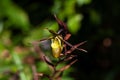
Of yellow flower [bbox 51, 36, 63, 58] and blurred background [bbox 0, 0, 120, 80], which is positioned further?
blurred background [bbox 0, 0, 120, 80]

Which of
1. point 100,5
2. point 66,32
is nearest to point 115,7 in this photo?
point 100,5

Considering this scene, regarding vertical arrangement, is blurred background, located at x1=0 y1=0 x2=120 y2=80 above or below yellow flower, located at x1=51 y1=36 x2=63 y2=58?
below

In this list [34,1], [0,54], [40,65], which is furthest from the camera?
[34,1]

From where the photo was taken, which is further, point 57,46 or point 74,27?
point 74,27

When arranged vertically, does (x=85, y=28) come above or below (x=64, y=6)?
below

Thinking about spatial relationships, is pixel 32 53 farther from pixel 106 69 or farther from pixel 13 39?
pixel 106 69

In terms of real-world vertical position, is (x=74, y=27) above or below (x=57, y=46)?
below

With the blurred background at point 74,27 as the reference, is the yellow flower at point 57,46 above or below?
above

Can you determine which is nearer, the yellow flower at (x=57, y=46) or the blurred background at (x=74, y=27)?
the yellow flower at (x=57, y=46)
